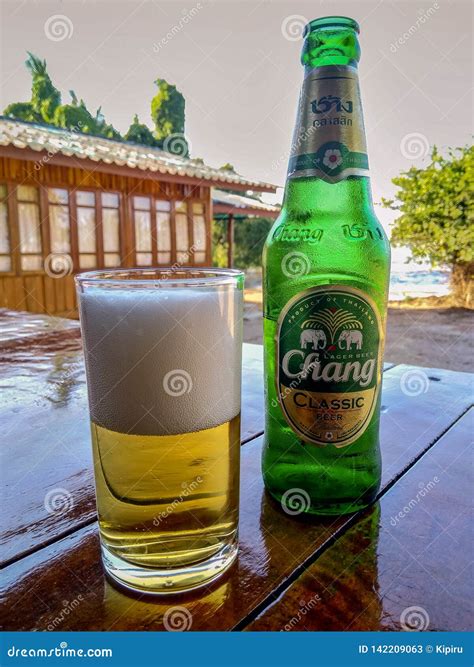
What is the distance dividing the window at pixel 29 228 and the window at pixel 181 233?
2378 millimetres

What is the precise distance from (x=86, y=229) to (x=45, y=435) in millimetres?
6560

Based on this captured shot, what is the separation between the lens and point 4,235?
20.8 feet

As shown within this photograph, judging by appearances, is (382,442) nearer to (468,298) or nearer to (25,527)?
(25,527)

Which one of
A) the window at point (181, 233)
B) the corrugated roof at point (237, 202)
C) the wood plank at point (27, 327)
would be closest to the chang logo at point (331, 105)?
the wood plank at point (27, 327)

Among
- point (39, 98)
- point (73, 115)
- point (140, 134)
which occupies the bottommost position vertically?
point (140, 134)

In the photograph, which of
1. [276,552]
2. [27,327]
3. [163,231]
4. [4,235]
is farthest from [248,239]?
[276,552]

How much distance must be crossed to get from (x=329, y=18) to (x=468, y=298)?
886cm

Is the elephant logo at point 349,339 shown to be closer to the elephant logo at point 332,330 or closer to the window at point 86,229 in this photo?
the elephant logo at point 332,330

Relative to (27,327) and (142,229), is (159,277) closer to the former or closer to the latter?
(27,327)

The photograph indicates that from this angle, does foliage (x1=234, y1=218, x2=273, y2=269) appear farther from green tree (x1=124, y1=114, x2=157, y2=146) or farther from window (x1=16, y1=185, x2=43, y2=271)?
window (x1=16, y1=185, x2=43, y2=271)

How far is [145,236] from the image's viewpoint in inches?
314

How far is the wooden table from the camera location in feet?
1.86

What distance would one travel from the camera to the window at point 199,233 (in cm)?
876

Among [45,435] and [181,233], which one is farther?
[181,233]
